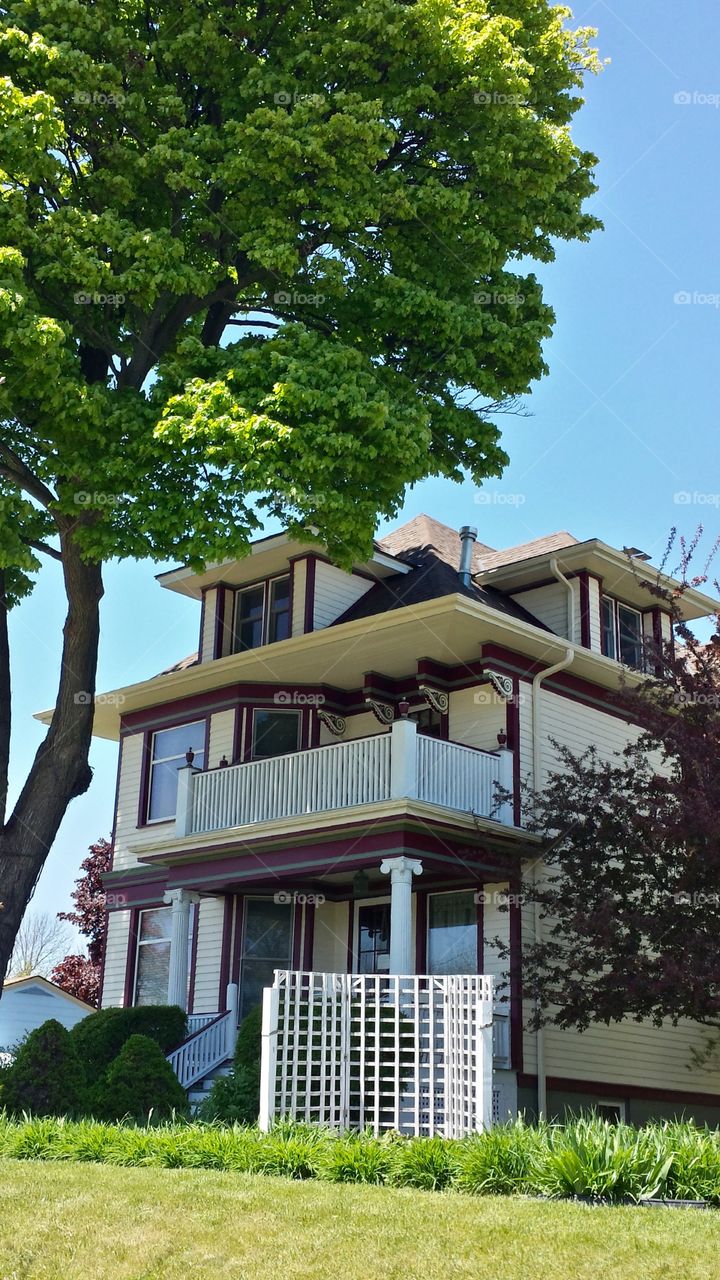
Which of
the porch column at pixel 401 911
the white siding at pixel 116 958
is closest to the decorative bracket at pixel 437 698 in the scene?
the porch column at pixel 401 911

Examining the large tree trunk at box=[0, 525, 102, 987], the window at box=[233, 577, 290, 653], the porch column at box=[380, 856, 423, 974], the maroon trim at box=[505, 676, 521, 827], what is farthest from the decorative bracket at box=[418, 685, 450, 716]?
the large tree trunk at box=[0, 525, 102, 987]

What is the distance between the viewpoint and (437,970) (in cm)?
1948

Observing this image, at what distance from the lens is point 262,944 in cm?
2155

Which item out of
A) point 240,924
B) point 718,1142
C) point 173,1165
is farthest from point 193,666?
point 718,1142

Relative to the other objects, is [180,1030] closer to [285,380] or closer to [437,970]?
[437,970]

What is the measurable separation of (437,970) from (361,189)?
35.9 ft

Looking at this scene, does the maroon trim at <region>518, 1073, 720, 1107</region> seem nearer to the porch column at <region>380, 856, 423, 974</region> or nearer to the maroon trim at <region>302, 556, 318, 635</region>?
the porch column at <region>380, 856, 423, 974</region>

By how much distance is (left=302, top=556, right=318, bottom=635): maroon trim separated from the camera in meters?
21.6

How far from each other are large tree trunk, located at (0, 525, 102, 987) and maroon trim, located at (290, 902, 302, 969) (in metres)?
5.82

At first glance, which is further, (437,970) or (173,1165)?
(437,970)

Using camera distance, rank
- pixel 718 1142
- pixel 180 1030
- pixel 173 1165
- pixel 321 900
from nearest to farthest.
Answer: pixel 718 1142, pixel 173 1165, pixel 180 1030, pixel 321 900

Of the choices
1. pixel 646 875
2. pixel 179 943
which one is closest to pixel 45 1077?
pixel 179 943

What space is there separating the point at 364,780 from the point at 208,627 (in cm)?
612

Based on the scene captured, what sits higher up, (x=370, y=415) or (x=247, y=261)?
(x=247, y=261)
